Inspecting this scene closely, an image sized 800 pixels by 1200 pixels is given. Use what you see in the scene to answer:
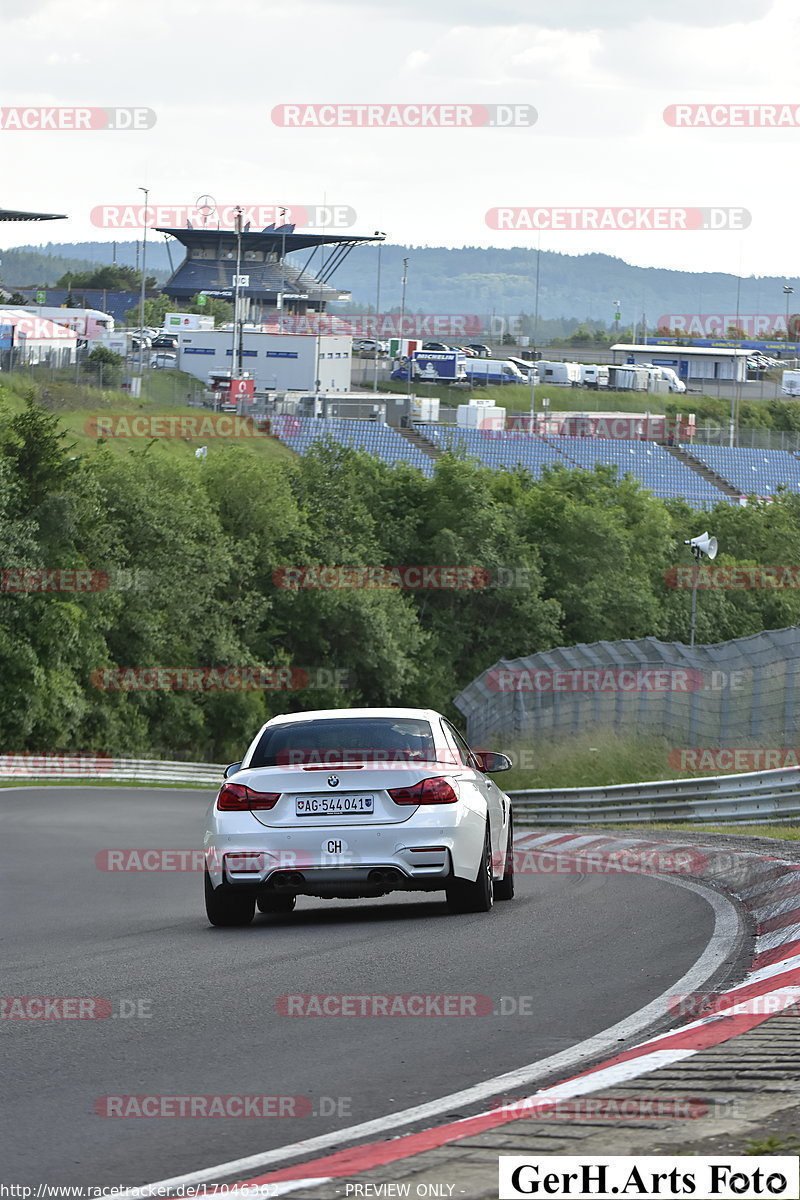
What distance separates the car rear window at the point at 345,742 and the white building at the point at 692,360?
16275cm

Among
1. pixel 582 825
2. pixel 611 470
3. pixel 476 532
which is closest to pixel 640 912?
pixel 582 825

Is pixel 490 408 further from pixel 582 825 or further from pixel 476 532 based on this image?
pixel 582 825

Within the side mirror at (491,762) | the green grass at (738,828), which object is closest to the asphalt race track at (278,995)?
the side mirror at (491,762)

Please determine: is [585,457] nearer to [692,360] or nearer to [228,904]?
[692,360]

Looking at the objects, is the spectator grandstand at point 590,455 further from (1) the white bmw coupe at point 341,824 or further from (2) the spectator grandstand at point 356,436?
(1) the white bmw coupe at point 341,824

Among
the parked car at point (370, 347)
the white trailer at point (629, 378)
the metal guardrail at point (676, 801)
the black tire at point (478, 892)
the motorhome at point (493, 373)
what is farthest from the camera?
the parked car at point (370, 347)

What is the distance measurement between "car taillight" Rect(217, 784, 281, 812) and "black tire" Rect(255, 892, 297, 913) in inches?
27.7

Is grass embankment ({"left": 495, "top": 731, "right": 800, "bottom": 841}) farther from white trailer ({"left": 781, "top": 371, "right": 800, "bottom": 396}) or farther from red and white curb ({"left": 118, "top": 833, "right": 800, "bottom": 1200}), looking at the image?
white trailer ({"left": 781, "top": 371, "right": 800, "bottom": 396})

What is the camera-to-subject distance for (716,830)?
64.1 ft

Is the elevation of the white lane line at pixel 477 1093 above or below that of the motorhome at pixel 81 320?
below

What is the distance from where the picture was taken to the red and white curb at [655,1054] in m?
4.66

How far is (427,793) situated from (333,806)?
23.5 inches

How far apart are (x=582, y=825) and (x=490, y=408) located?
89820 mm

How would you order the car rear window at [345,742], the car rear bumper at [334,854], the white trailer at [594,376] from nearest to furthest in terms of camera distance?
the car rear bumper at [334,854] → the car rear window at [345,742] → the white trailer at [594,376]
